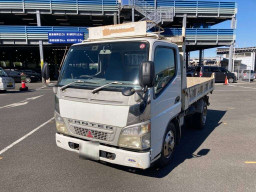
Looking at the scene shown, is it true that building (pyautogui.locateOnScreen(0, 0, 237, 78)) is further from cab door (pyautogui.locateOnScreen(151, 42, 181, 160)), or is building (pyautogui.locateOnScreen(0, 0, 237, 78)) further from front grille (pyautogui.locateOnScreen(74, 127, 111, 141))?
front grille (pyautogui.locateOnScreen(74, 127, 111, 141))

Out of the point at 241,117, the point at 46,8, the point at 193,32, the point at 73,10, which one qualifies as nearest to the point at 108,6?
the point at 73,10

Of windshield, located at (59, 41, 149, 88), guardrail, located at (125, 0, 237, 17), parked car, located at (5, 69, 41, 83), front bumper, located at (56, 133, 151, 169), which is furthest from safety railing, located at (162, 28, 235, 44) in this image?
front bumper, located at (56, 133, 151, 169)

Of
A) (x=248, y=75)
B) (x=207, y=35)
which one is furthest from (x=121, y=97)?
(x=248, y=75)

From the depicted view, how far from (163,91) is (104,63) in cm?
112

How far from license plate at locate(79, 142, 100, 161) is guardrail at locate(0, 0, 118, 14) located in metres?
25.3

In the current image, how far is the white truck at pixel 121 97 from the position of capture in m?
2.82

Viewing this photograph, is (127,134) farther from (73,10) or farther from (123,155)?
(73,10)

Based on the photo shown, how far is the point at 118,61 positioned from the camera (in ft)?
10.9

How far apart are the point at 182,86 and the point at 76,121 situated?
2296 mm

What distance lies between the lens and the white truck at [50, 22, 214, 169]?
2820 millimetres

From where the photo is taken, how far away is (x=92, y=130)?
3.08 metres

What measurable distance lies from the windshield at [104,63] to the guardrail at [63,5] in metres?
24.1

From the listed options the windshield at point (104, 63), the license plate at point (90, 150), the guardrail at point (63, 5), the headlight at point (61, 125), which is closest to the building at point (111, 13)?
the guardrail at point (63, 5)

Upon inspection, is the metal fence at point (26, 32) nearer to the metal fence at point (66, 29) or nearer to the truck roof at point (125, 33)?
the metal fence at point (66, 29)
